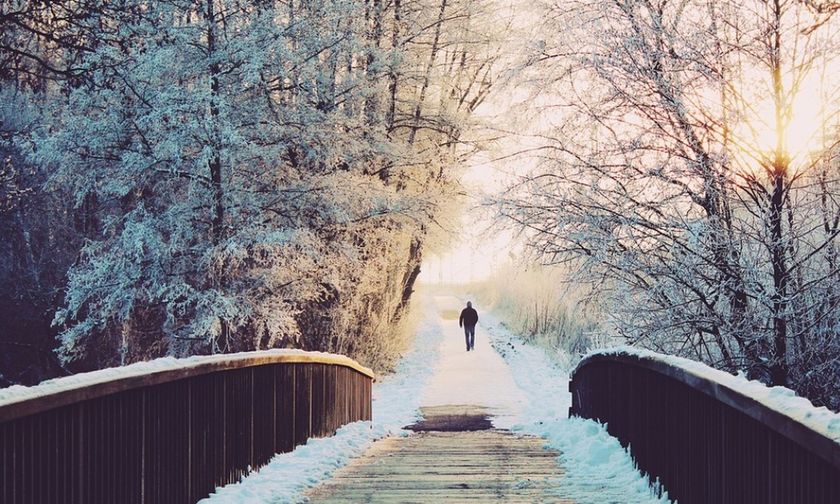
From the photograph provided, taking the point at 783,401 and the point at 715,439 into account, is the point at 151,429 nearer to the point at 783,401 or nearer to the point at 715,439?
the point at 715,439

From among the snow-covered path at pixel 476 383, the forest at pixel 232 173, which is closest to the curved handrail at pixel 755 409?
the forest at pixel 232 173

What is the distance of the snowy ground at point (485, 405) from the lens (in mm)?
6340

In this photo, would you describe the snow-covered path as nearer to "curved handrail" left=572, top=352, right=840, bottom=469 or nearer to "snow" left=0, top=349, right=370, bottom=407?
"curved handrail" left=572, top=352, right=840, bottom=469

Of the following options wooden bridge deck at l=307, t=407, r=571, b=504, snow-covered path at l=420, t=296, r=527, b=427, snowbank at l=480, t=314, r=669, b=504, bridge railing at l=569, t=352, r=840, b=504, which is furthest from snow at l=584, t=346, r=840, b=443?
snow-covered path at l=420, t=296, r=527, b=427

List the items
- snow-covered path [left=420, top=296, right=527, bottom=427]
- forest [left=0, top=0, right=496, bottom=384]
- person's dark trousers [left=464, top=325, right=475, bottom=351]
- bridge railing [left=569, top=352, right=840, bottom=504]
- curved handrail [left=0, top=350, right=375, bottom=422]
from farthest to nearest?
1. person's dark trousers [left=464, top=325, right=475, bottom=351]
2. snow-covered path [left=420, top=296, right=527, bottom=427]
3. forest [left=0, top=0, right=496, bottom=384]
4. curved handrail [left=0, top=350, right=375, bottom=422]
5. bridge railing [left=569, top=352, right=840, bottom=504]

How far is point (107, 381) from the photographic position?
4.27 m

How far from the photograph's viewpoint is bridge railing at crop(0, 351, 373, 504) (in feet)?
11.7

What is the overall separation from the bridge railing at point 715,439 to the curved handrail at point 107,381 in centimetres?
294

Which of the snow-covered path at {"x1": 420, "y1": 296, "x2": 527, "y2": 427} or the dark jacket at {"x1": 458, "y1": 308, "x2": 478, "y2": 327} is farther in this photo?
the dark jacket at {"x1": 458, "y1": 308, "x2": 478, "y2": 327}

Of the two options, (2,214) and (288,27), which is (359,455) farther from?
(2,214)

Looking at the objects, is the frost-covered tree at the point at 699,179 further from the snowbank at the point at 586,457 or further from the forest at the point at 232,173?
the forest at the point at 232,173

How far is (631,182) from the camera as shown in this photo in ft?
29.8

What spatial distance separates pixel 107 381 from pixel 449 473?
356 centimetres

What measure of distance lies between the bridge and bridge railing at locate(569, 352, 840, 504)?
0.01m
